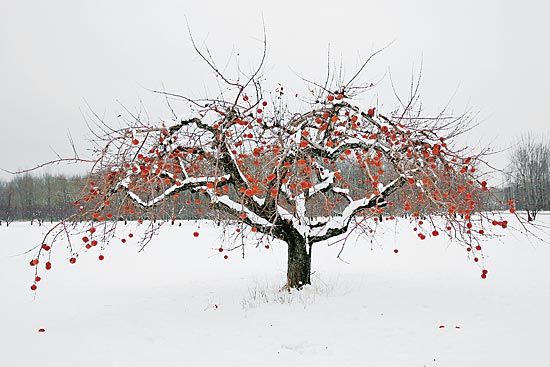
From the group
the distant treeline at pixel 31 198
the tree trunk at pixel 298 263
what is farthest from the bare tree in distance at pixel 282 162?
the distant treeline at pixel 31 198

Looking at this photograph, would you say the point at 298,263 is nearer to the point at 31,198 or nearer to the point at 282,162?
the point at 282,162

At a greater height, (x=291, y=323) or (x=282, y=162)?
(x=282, y=162)

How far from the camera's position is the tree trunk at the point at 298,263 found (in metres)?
5.79

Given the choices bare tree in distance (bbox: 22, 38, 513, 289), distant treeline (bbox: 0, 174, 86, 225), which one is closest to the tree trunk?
bare tree in distance (bbox: 22, 38, 513, 289)

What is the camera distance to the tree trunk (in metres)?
5.79

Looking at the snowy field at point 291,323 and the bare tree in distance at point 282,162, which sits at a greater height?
the bare tree in distance at point 282,162

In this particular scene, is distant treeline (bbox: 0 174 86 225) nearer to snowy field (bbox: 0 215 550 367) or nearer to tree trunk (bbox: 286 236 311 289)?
snowy field (bbox: 0 215 550 367)

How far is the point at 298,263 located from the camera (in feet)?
19.2

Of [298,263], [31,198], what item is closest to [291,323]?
[298,263]

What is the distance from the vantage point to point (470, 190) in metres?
4.67

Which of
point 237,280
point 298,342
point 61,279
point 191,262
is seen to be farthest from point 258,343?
point 191,262

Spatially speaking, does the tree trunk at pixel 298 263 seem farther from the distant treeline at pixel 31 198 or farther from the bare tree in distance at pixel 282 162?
the distant treeline at pixel 31 198

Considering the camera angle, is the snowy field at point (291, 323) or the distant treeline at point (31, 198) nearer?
the snowy field at point (291, 323)

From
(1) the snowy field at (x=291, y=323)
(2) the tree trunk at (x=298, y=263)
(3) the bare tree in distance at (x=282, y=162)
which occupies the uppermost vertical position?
(3) the bare tree in distance at (x=282, y=162)
